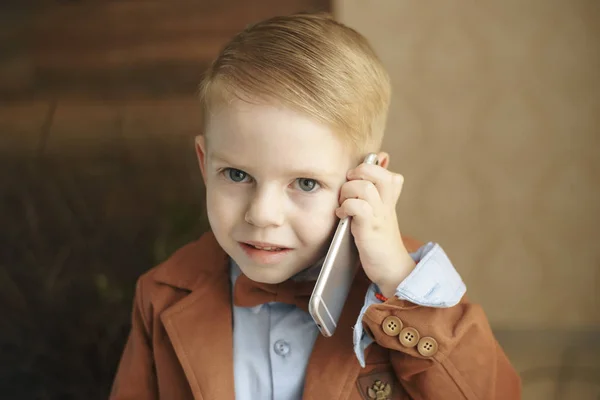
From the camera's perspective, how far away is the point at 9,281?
1.30 metres

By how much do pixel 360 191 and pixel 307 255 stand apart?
114mm

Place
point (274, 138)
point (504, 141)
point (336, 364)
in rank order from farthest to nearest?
1. point (504, 141)
2. point (336, 364)
3. point (274, 138)

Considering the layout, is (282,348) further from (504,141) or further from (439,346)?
(504,141)

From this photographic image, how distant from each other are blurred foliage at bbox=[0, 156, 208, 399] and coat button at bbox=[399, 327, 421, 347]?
616 millimetres

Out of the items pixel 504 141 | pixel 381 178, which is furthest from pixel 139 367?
pixel 504 141

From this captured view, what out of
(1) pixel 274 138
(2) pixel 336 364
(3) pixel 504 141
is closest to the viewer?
(1) pixel 274 138

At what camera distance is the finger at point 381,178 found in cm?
82

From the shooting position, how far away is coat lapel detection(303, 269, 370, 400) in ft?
2.81

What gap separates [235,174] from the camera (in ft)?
2.73

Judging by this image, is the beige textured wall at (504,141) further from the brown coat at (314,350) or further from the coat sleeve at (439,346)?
the coat sleeve at (439,346)

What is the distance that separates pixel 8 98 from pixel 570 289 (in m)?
1.21

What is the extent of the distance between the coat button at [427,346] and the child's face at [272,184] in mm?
176

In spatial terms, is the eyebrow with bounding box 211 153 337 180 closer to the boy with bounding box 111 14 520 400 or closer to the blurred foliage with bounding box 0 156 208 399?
the boy with bounding box 111 14 520 400

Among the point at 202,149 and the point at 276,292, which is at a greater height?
the point at 202,149
